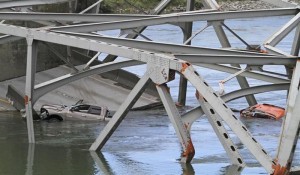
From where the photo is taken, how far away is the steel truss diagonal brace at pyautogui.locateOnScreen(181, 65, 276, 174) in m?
18.0

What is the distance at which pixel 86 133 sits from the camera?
29.7 metres

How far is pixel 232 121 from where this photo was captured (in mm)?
18703

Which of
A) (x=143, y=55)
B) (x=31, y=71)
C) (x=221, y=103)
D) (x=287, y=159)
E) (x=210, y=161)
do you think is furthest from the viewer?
(x=31, y=71)

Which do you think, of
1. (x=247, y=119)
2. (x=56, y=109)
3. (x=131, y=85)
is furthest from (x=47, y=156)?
(x=131, y=85)

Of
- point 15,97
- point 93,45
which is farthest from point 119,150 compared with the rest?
point 15,97

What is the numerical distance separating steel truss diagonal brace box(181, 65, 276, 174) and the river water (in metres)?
3.03

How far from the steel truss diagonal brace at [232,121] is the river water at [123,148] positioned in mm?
3034

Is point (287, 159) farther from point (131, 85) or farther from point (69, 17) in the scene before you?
point (131, 85)

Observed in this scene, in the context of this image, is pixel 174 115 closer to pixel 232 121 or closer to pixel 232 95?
pixel 232 121

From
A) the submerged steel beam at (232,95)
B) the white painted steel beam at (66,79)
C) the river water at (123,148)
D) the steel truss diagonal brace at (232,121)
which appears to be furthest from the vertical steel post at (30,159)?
the steel truss diagonal brace at (232,121)

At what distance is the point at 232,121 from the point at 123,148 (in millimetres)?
8081

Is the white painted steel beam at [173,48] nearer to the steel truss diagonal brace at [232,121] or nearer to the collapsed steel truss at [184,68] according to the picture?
the collapsed steel truss at [184,68]

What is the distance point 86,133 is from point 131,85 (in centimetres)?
1089

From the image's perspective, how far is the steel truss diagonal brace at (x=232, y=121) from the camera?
18034mm
